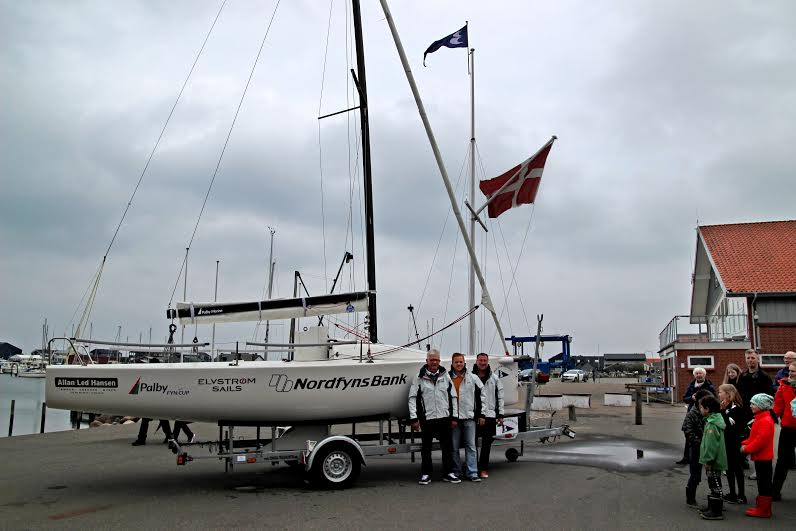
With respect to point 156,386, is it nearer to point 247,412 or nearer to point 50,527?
point 247,412

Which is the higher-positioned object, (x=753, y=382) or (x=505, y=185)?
(x=505, y=185)

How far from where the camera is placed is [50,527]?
6.28 m

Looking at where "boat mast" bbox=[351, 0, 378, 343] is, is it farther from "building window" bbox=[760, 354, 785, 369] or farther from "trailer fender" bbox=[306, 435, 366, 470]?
"building window" bbox=[760, 354, 785, 369]

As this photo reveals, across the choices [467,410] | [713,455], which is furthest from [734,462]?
[467,410]

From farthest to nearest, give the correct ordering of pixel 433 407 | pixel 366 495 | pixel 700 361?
pixel 700 361, pixel 433 407, pixel 366 495

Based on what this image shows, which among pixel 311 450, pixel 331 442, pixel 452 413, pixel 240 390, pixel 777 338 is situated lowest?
pixel 311 450

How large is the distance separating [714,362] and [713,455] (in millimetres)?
19673

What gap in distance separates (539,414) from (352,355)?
40.3 ft

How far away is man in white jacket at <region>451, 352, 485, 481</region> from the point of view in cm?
885

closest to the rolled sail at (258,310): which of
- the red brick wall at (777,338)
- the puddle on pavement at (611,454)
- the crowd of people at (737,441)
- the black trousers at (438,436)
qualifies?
the black trousers at (438,436)

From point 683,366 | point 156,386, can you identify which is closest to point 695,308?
point 683,366

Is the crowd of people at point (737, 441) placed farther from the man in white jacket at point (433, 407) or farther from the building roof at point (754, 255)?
the building roof at point (754, 255)

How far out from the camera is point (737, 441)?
7.34 meters

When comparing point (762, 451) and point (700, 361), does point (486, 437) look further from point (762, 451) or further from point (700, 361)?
point (700, 361)
